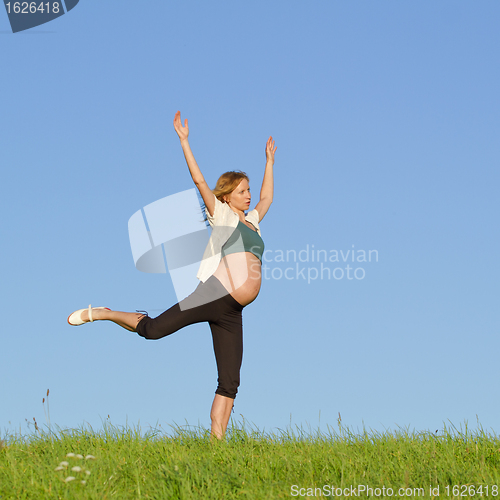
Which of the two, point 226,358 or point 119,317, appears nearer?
point 226,358

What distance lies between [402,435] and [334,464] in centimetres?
159

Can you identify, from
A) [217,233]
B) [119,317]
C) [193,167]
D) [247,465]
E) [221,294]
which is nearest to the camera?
[247,465]

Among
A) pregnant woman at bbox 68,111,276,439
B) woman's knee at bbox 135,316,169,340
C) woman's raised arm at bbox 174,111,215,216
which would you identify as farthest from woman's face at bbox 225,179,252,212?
woman's knee at bbox 135,316,169,340

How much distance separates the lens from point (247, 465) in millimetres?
4809

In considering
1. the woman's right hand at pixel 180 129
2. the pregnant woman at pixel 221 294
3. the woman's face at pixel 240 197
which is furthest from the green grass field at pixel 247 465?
the woman's right hand at pixel 180 129

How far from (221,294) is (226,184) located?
136 cm

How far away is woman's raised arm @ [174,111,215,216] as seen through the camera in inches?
230

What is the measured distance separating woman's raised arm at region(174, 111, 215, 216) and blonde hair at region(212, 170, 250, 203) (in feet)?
1.05

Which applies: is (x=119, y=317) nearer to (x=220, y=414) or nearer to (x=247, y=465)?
(x=220, y=414)

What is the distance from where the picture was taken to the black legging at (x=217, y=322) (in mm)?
5949

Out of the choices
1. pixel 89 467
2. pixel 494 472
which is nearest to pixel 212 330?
pixel 89 467

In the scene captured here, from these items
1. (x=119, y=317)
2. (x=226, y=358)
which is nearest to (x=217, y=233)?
(x=226, y=358)

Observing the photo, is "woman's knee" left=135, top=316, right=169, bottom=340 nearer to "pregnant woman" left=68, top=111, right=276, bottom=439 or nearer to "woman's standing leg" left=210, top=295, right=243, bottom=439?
"pregnant woman" left=68, top=111, right=276, bottom=439

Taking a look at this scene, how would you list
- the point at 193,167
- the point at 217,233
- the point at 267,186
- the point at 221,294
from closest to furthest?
the point at 193,167
the point at 221,294
the point at 217,233
the point at 267,186
